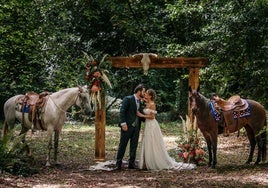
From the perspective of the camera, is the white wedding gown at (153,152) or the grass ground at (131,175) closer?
the grass ground at (131,175)

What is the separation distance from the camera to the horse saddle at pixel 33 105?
9822 mm

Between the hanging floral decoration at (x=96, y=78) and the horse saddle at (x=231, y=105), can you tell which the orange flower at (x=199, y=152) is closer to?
the horse saddle at (x=231, y=105)

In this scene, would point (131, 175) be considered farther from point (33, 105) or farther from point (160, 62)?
point (160, 62)

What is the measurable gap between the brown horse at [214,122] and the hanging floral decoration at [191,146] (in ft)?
1.52

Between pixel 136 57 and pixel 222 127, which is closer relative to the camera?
pixel 222 127

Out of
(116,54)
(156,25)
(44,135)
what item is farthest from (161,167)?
(116,54)

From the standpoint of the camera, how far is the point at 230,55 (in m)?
10.7

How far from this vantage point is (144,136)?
30.9 feet

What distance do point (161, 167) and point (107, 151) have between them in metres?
3.85

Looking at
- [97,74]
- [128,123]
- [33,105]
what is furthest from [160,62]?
[33,105]

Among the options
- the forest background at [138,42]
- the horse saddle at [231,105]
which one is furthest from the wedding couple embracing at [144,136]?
the horse saddle at [231,105]

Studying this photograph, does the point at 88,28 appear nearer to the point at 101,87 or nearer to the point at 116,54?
the point at 116,54

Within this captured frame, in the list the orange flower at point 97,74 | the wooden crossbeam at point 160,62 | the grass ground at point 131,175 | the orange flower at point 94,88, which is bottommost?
the grass ground at point 131,175

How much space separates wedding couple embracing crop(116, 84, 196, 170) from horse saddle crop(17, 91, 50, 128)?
215 cm
